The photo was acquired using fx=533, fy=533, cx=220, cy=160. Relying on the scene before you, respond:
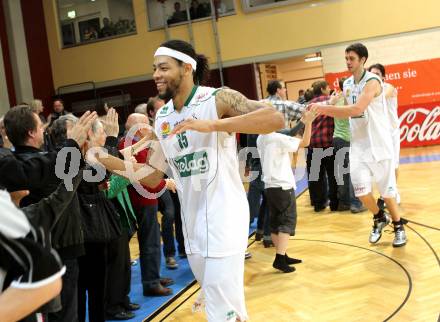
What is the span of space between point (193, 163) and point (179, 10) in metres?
Answer: 15.0

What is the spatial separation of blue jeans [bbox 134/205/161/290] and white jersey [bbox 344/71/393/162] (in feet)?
8.61

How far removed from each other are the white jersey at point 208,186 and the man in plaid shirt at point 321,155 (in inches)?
225

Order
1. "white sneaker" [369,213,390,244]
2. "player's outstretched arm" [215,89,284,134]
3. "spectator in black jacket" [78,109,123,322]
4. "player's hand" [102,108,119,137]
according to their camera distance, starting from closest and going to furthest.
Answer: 1. "player's outstretched arm" [215,89,284,134]
2. "player's hand" [102,108,119,137]
3. "spectator in black jacket" [78,109,123,322]
4. "white sneaker" [369,213,390,244]

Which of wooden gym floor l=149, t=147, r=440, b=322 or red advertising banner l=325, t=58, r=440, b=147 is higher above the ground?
red advertising banner l=325, t=58, r=440, b=147

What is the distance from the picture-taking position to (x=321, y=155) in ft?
30.1

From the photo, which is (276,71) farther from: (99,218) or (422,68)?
(99,218)

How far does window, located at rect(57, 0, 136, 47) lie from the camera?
18.0 m

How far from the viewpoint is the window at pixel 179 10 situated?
1687 centimetres

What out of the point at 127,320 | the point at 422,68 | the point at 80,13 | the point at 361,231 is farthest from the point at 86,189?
the point at 80,13

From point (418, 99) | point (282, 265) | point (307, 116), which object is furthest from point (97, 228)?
point (418, 99)

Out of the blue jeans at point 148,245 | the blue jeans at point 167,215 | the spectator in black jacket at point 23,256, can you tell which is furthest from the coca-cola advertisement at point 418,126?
the spectator in black jacket at point 23,256

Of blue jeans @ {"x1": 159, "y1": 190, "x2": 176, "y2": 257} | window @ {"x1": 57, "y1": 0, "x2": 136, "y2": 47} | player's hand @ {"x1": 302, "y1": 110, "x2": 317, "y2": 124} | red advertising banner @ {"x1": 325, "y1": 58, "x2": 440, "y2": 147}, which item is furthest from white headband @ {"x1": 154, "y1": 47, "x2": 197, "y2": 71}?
window @ {"x1": 57, "y1": 0, "x2": 136, "y2": 47}

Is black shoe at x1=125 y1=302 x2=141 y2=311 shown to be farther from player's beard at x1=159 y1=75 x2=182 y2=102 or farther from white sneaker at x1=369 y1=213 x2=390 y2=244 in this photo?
white sneaker at x1=369 y1=213 x2=390 y2=244

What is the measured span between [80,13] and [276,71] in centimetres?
740
